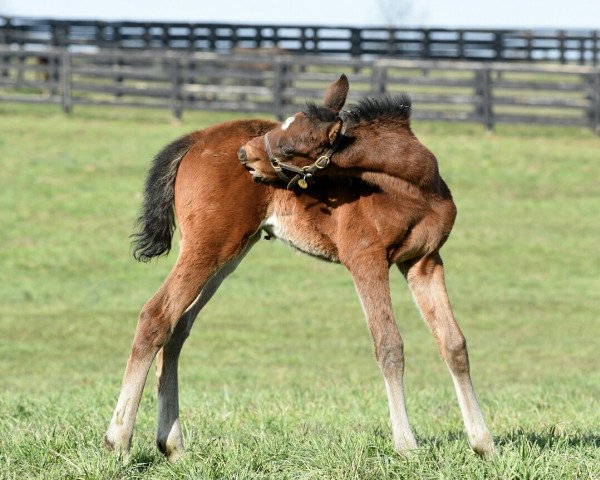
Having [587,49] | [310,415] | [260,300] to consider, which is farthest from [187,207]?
[587,49]

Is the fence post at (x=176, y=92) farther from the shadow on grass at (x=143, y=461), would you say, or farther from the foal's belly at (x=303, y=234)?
the shadow on grass at (x=143, y=461)

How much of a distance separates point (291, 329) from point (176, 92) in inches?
467

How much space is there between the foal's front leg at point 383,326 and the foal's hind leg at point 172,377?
69 cm

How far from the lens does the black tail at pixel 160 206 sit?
214 inches

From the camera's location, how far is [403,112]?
5.29 metres

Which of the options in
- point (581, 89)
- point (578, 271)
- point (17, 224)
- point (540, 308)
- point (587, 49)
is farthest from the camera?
point (587, 49)

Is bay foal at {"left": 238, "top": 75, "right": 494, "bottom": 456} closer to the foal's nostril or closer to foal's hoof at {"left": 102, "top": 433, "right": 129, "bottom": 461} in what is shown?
the foal's nostril

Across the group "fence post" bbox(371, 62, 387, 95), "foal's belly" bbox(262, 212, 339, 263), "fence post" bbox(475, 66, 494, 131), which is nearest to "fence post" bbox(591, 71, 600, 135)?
"fence post" bbox(475, 66, 494, 131)

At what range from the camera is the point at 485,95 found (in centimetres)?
2181

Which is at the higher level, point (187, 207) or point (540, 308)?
point (187, 207)

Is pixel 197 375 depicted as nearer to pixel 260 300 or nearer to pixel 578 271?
pixel 260 300

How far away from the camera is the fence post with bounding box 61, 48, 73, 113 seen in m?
23.5

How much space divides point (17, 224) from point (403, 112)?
11921 millimetres

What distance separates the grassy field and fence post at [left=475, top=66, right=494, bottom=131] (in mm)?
358
